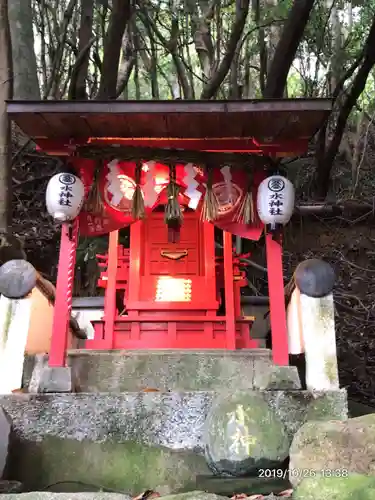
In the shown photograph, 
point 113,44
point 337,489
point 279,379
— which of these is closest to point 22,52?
point 113,44

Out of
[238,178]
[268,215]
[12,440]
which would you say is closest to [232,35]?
[238,178]

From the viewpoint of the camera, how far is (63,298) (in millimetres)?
5098

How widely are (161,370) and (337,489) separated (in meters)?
2.84

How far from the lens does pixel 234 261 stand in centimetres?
699

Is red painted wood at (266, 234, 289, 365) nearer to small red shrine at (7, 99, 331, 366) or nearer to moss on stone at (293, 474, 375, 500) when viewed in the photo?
small red shrine at (7, 99, 331, 366)

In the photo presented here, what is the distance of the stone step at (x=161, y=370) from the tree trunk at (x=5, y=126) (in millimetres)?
1981

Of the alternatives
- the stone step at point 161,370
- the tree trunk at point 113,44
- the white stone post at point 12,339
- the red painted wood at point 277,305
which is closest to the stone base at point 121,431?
the white stone post at point 12,339

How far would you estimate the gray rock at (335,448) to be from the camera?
3.33 metres

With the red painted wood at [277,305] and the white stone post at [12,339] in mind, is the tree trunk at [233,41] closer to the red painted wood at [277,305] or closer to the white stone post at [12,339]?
the red painted wood at [277,305]

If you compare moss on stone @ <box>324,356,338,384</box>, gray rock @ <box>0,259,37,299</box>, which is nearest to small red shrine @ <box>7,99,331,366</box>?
gray rock @ <box>0,259,37,299</box>

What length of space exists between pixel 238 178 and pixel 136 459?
10.2 ft

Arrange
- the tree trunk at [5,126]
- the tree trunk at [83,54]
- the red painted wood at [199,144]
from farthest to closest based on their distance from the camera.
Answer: the tree trunk at [83,54] < the tree trunk at [5,126] < the red painted wood at [199,144]

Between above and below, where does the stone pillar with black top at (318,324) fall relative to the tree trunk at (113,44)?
below

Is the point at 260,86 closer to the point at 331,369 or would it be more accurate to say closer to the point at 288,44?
the point at 288,44
